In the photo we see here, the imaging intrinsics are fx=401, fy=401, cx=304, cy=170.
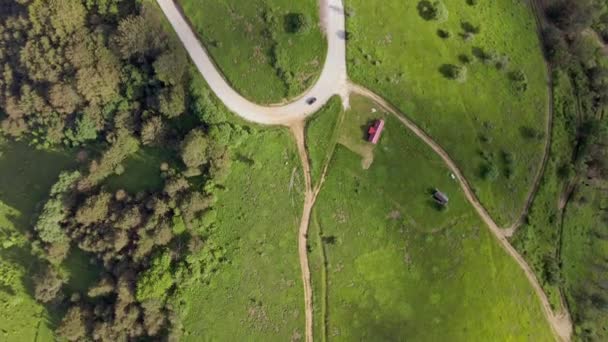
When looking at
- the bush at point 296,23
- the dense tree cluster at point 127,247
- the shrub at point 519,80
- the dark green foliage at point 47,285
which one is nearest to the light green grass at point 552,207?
the shrub at point 519,80

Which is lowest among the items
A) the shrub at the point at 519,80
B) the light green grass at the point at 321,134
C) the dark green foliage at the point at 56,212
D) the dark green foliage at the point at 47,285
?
the dark green foliage at the point at 47,285

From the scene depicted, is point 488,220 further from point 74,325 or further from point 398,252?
point 74,325

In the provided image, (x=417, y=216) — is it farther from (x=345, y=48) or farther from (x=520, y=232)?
(x=345, y=48)

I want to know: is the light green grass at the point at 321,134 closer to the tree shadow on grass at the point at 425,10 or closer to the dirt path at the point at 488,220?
the dirt path at the point at 488,220

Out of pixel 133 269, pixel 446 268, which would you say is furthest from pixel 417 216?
pixel 133 269

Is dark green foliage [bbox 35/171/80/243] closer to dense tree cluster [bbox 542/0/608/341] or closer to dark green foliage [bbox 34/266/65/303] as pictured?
dark green foliage [bbox 34/266/65/303]

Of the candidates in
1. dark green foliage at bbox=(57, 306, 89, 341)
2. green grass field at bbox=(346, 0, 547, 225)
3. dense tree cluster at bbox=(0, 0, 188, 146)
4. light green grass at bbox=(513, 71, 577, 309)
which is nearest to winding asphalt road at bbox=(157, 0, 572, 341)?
green grass field at bbox=(346, 0, 547, 225)
